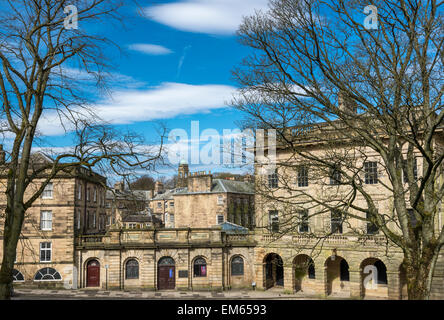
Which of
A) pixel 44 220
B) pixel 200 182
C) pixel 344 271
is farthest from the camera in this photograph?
pixel 200 182

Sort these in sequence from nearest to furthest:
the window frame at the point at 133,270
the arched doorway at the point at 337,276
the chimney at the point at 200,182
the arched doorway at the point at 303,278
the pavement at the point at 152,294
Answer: the pavement at the point at 152,294 → the arched doorway at the point at 337,276 → the arched doorway at the point at 303,278 → the window frame at the point at 133,270 → the chimney at the point at 200,182

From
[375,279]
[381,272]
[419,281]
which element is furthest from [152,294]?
[419,281]

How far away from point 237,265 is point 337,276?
311 inches

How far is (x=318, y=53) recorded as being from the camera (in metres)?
9.77

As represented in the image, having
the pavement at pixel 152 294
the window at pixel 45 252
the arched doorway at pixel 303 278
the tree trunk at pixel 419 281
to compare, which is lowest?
the pavement at pixel 152 294

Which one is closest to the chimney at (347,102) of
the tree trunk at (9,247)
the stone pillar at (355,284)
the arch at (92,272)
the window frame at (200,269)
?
the tree trunk at (9,247)

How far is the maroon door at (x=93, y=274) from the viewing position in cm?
3416

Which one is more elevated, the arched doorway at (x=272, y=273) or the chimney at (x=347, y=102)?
the chimney at (x=347, y=102)

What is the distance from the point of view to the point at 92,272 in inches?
1352

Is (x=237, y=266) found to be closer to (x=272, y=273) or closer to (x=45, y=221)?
(x=272, y=273)

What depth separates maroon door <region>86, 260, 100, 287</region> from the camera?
112ft

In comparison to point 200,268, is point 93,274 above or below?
below

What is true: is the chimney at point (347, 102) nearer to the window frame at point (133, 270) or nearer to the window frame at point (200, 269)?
the window frame at point (200, 269)
